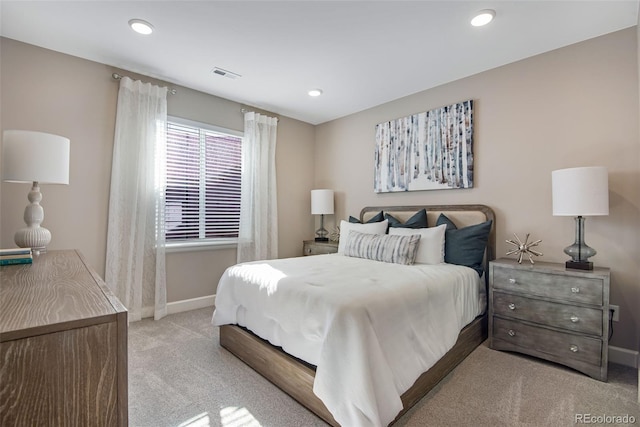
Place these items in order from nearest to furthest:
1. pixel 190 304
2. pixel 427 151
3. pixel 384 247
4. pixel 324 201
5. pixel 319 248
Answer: pixel 384 247
pixel 427 151
pixel 190 304
pixel 319 248
pixel 324 201

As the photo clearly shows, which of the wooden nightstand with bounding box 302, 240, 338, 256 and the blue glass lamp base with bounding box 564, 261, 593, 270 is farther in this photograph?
the wooden nightstand with bounding box 302, 240, 338, 256

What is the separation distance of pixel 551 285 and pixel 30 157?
369cm

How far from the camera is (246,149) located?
3.85 metres

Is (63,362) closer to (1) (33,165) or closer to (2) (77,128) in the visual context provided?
(1) (33,165)

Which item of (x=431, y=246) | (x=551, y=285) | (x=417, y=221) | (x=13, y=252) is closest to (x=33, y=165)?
(x=13, y=252)

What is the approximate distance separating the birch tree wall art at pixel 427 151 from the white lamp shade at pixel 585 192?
0.93m

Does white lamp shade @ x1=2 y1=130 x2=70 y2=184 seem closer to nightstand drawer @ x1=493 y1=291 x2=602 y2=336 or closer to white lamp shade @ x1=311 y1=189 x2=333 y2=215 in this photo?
white lamp shade @ x1=311 y1=189 x2=333 y2=215

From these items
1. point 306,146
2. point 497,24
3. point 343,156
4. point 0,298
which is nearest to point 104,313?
point 0,298

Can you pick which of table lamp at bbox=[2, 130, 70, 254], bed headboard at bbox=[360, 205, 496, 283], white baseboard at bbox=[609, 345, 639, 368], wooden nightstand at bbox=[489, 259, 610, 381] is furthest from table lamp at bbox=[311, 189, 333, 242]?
white baseboard at bbox=[609, 345, 639, 368]

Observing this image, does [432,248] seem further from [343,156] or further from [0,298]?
[0,298]

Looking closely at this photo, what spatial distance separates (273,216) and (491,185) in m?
2.65

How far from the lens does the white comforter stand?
1.41 m

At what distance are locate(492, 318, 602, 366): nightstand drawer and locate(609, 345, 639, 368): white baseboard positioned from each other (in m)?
0.50

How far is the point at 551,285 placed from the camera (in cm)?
220
